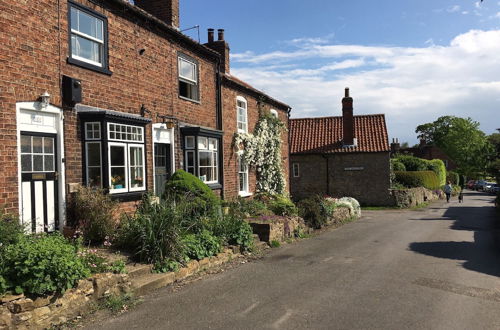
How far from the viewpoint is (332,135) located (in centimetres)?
3294

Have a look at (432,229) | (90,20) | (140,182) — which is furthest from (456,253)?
(90,20)

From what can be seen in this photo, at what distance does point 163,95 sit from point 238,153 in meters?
5.71

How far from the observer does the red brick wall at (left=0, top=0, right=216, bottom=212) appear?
25.6 ft

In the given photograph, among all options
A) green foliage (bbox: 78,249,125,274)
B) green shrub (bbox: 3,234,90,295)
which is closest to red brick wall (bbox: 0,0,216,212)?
green foliage (bbox: 78,249,125,274)

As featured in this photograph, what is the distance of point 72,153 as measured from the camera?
9.26 meters

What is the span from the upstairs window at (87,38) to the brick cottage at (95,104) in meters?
0.02

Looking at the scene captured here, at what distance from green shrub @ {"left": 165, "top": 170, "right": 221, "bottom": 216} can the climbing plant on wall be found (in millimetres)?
6468

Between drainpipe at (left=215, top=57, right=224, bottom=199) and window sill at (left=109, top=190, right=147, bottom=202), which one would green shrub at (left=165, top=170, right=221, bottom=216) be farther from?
drainpipe at (left=215, top=57, right=224, bottom=199)

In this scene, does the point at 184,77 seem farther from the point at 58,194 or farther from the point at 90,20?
the point at 58,194

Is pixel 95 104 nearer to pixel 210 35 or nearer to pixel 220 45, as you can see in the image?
pixel 220 45

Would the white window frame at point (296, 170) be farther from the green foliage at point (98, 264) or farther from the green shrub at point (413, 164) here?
the green foliage at point (98, 264)

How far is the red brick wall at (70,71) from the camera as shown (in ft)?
25.6

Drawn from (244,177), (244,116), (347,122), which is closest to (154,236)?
(244,177)

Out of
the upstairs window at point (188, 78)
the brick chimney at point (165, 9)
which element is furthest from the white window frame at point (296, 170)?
the brick chimney at point (165, 9)
